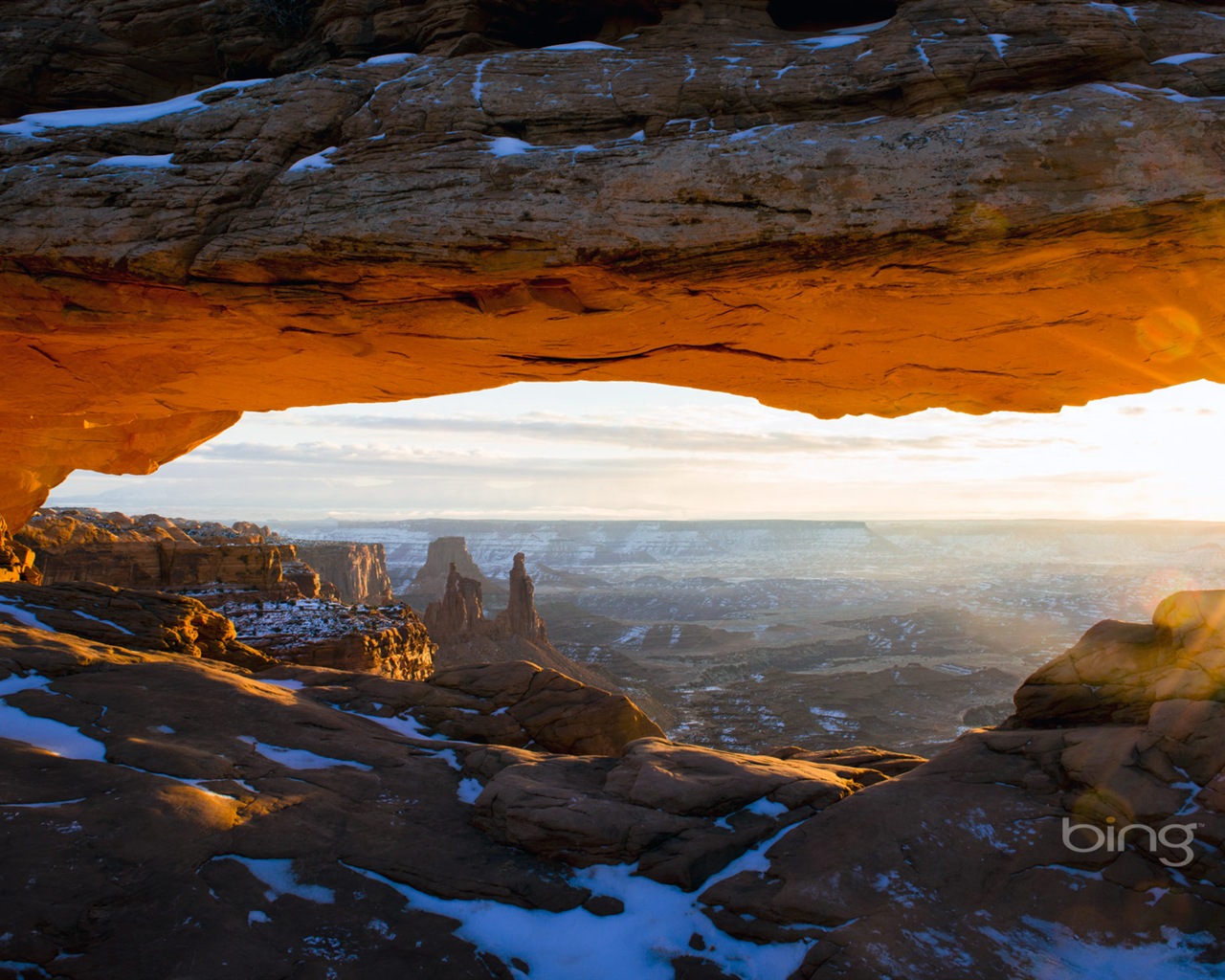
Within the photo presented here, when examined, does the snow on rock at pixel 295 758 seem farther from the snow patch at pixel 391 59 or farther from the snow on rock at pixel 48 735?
the snow patch at pixel 391 59

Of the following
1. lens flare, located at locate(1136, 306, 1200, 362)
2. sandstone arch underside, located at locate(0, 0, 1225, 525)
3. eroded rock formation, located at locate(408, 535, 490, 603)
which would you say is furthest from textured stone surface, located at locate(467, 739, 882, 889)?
eroded rock formation, located at locate(408, 535, 490, 603)

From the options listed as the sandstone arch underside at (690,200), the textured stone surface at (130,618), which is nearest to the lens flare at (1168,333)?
the sandstone arch underside at (690,200)

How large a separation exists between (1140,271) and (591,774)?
33.7ft

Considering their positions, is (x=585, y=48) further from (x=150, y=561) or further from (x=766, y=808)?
(x=150, y=561)

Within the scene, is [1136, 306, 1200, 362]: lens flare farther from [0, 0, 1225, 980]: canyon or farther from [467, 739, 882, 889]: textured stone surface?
[467, 739, 882, 889]: textured stone surface

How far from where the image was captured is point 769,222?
956 cm

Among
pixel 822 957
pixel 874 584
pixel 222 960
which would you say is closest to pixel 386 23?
pixel 222 960

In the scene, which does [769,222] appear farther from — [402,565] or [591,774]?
[402,565]

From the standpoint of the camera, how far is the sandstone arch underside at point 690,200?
30.4 feet

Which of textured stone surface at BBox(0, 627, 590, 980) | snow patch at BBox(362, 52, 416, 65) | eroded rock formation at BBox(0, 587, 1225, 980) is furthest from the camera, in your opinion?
snow patch at BBox(362, 52, 416, 65)

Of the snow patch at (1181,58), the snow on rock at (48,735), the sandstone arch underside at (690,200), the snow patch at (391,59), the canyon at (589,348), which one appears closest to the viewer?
the canyon at (589,348)

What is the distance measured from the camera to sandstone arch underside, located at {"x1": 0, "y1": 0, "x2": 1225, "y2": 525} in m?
9.27

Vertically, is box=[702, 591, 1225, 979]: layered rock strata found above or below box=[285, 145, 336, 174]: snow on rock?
below

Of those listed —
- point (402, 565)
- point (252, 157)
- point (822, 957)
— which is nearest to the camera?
point (822, 957)
